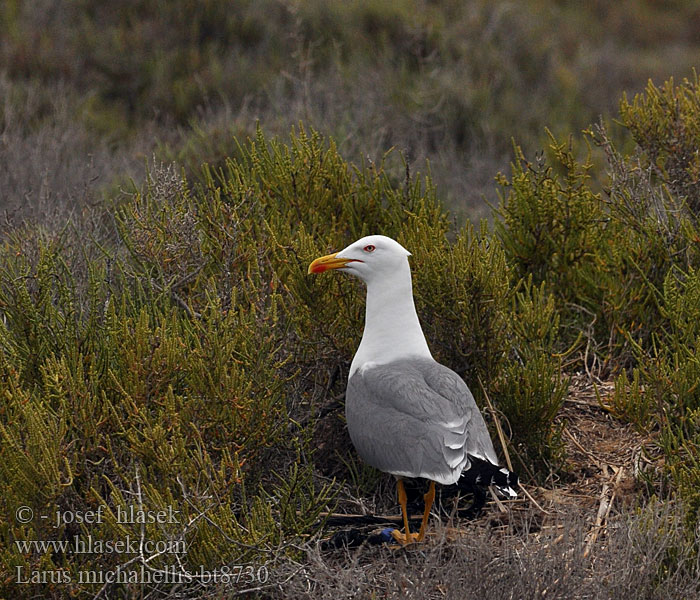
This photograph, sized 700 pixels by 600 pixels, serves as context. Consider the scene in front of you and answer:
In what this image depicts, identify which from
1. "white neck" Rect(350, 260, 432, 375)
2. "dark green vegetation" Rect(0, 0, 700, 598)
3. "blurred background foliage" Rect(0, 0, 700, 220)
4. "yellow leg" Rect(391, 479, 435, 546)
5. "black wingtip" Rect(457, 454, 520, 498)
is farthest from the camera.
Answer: "blurred background foliage" Rect(0, 0, 700, 220)

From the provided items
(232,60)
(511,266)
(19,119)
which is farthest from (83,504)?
(232,60)

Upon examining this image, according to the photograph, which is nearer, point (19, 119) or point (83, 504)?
point (83, 504)

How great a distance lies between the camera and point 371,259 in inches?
145

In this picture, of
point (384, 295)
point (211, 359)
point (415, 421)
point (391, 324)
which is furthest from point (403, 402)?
point (211, 359)

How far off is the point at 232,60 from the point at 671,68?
282 inches

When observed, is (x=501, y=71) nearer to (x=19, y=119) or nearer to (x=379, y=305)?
(x=19, y=119)

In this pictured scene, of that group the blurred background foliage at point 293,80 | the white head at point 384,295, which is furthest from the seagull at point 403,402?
the blurred background foliage at point 293,80

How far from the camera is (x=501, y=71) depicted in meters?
10.9

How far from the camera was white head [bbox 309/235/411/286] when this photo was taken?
3.69m

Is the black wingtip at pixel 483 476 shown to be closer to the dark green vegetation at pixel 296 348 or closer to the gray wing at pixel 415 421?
the gray wing at pixel 415 421

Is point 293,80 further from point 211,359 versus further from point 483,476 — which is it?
point 483,476

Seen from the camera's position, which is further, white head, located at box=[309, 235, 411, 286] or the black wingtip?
Result: white head, located at box=[309, 235, 411, 286]

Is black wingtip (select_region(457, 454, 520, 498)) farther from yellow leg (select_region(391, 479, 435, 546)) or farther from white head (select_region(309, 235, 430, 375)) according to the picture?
white head (select_region(309, 235, 430, 375))

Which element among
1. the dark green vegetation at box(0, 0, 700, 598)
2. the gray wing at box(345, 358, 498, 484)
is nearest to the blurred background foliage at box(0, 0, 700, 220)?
the dark green vegetation at box(0, 0, 700, 598)
